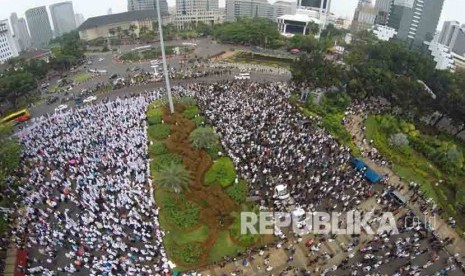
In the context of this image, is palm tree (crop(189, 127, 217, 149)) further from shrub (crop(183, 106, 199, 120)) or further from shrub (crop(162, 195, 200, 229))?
shrub (crop(183, 106, 199, 120))

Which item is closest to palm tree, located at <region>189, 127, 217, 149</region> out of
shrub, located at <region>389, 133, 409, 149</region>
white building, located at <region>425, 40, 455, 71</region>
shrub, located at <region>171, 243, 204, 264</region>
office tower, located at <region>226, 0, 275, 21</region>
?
shrub, located at <region>171, 243, 204, 264</region>

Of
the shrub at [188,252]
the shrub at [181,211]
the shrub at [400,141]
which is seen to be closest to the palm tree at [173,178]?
the shrub at [181,211]

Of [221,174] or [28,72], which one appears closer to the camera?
[221,174]

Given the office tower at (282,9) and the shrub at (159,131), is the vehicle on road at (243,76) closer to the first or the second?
the shrub at (159,131)

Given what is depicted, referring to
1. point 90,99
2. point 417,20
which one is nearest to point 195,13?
point 417,20

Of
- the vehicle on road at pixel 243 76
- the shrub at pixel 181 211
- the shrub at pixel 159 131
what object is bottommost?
the shrub at pixel 181 211

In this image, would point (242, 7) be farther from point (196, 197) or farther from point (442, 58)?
point (196, 197)
